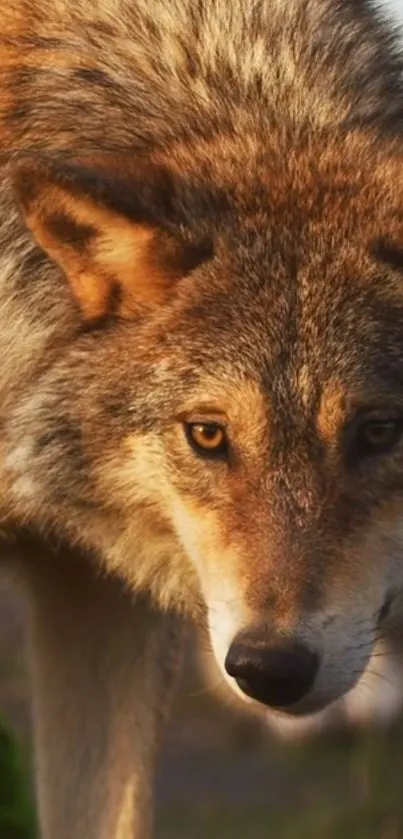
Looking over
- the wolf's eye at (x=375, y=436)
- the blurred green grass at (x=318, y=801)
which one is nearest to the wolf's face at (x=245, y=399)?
the wolf's eye at (x=375, y=436)

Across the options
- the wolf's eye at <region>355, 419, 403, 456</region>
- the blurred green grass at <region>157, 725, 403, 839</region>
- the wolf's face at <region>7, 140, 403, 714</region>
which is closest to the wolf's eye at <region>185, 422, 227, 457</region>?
the wolf's face at <region>7, 140, 403, 714</region>

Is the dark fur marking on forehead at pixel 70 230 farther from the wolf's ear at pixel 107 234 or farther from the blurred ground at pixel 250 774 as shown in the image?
the blurred ground at pixel 250 774

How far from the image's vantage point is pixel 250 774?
1070 cm

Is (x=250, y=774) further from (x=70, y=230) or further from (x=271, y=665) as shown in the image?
(x=271, y=665)

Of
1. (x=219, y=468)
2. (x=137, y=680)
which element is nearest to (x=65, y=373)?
(x=219, y=468)

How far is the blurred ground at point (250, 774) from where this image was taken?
9.00 m

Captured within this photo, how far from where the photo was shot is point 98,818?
591 centimetres

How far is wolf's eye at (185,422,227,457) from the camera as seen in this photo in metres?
4.44

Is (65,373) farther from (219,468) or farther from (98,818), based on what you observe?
(98,818)

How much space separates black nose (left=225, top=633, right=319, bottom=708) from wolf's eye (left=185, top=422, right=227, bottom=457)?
17.8 inches

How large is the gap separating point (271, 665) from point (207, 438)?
0.57 meters

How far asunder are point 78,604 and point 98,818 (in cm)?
71

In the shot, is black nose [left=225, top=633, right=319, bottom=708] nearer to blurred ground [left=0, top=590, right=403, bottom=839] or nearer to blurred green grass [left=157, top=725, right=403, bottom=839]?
blurred green grass [left=157, top=725, right=403, bottom=839]

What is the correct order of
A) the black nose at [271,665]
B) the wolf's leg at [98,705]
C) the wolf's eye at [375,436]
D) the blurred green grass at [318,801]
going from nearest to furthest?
1. the black nose at [271,665]
2. the wolf's eye at [375,436]
3. the wolf's leg at [98,705]
4. the blurred green grass at [318,801]
